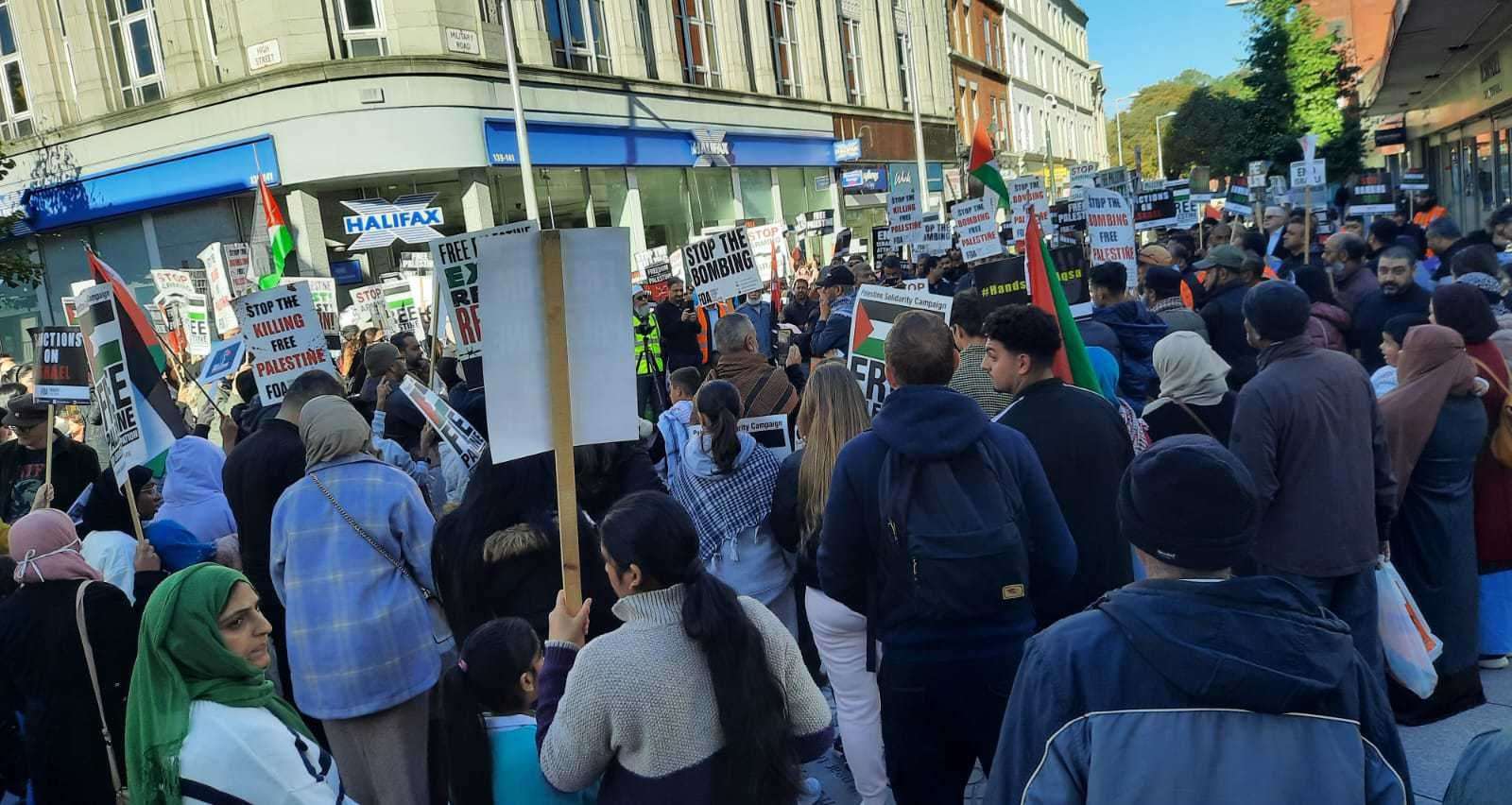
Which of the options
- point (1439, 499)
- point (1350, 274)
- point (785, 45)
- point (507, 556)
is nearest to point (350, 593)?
point (507, 556)

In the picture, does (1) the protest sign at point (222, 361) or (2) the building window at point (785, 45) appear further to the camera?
(2) the building window at point (785, 45)

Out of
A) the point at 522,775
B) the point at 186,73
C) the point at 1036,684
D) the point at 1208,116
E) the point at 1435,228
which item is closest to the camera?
the point at 1036,684

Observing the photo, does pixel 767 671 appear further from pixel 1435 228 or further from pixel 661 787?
pixel 1435 228

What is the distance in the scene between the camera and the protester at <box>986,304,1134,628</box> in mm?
3830

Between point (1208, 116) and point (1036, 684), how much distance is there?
62913mm

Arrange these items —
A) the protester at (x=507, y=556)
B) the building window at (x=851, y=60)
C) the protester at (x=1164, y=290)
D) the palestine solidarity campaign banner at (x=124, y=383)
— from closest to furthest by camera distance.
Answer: the protester at (x=507, y=556)
the palestine solidarity campaign banner at (x=124, y=383)
the protester at (x=1164, y=290)
the building window at (x=851, y=60)

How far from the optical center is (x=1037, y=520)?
3.38 m

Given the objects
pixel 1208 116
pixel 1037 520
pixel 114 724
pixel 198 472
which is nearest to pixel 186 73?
pixel 198 472

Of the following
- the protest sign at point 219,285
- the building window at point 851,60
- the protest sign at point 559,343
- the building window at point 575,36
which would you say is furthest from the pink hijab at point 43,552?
the building window at point 851,60

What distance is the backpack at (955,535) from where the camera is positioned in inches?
124

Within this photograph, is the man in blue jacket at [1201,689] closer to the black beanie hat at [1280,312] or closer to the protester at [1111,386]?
the black beanie hat at [1280,312]

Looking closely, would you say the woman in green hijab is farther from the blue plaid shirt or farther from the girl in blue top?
the blue plaid shirt

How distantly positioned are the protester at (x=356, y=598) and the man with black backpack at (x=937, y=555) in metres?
1.62

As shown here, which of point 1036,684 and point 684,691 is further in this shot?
point 684,691
